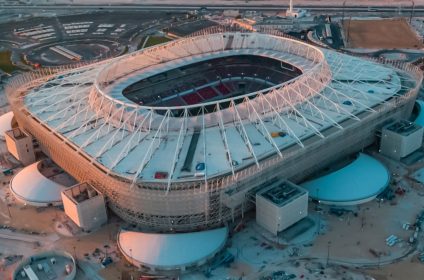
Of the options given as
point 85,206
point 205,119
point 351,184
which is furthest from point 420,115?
point 85,206

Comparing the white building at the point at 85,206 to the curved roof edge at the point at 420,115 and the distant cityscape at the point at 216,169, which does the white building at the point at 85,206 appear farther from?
the curved roof edge at the point at 420,115

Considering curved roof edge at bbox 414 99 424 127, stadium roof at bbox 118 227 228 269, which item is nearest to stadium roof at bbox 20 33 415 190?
curved roof edge at bbox 414 99 424 127

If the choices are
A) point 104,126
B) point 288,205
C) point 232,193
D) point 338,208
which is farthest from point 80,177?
point 338,208

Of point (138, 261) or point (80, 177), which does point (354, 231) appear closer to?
point (138, 261)

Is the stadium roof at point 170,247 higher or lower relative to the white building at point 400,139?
lower

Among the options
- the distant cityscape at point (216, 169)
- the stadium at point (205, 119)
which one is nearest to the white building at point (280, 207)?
the distant cityscape at point (216, 169)

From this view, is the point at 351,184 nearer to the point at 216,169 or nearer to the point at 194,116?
the point at 216,169

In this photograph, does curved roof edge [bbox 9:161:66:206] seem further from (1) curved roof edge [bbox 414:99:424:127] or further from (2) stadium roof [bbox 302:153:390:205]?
(1) curved roof edge [bbox 414:99:424:127]
